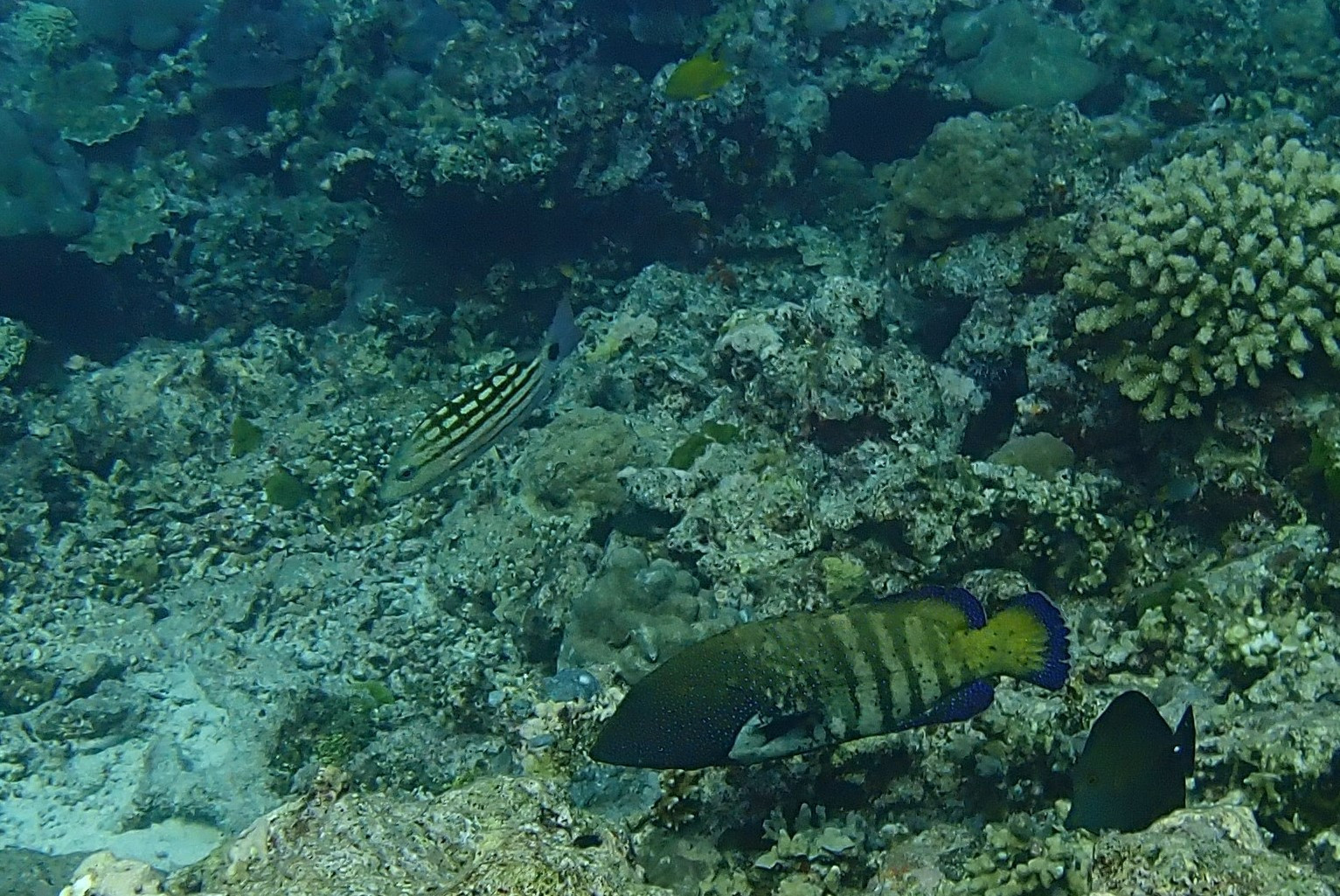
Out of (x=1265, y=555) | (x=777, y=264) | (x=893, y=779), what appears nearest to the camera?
(x=893, y=779)

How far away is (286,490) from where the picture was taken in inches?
266

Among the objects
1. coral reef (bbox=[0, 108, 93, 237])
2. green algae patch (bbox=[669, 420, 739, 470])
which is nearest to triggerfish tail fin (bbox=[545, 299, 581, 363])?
green algae patch (bbox=[669, 420, 739, 470])

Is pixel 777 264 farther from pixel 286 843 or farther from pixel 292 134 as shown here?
pixel 286 843

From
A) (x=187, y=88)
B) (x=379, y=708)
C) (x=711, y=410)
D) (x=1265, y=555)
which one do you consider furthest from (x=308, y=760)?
(x=187, y=88)

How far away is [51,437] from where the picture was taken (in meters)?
7.27

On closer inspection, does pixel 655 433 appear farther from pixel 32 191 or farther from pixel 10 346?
pixel 32 191

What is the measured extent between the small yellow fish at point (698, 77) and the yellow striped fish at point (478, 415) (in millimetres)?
5069

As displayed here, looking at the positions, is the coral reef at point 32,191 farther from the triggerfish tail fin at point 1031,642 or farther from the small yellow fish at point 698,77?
the triggerfish tail fin at point 1031,642

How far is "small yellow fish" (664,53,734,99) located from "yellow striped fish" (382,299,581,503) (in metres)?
5.07

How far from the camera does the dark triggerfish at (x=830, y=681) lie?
2.31 meters

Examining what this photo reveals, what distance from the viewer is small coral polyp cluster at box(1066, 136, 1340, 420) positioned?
3914 millimetres

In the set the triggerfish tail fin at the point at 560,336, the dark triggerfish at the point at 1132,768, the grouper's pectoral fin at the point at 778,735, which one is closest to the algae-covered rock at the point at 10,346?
the triggerfish tail fin at the point at 560,336

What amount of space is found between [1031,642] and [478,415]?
2474 millimetres

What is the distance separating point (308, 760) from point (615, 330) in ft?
13.6
